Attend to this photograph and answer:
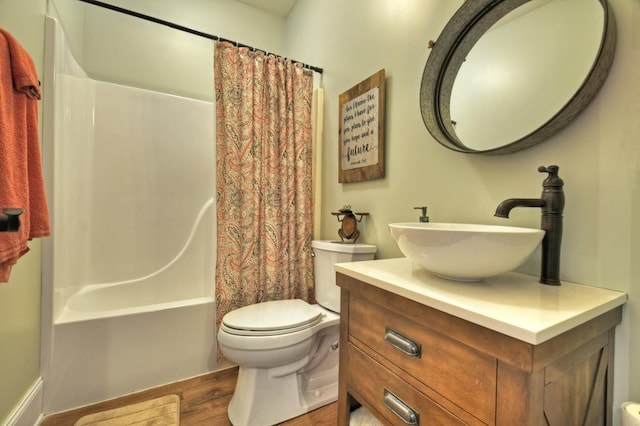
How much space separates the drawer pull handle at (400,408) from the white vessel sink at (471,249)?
1.14ft

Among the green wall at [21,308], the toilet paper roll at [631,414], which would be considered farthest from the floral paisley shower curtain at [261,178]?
the toilet paper roll at [631,414]

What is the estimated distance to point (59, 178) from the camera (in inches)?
57.4

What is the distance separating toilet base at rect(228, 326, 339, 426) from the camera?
Answer: 128 centimetres

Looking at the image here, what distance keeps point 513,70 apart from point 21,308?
214cm

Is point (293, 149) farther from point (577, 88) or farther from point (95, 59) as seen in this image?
point (95, 59)

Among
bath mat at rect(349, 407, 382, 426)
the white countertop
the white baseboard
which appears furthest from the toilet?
the white baseboard

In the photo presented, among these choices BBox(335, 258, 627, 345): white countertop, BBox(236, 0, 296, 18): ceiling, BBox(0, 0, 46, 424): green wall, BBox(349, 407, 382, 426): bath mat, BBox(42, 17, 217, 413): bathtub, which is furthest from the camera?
BBox(236, 0, 296, 18): ceiling

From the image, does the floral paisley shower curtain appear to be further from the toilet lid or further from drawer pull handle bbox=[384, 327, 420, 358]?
drawer pull handle bbox=[384, 327, 420, 358]

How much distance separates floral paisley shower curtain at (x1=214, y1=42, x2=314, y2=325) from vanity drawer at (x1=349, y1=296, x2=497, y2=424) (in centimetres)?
97

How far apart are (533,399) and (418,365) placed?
23 cm

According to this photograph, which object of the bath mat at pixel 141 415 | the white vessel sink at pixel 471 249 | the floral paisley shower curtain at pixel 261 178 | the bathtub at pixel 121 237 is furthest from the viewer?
the floral paisley shower curtain at pixel 261 178

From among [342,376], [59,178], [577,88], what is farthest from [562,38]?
[59,178]

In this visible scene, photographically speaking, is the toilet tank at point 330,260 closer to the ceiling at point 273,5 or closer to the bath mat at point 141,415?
the bath mat at point 141,415

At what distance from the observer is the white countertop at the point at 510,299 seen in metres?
0.47
